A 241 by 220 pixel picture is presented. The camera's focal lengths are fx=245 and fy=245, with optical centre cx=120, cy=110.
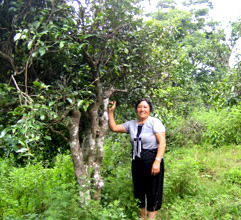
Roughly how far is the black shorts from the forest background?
0.26 metres

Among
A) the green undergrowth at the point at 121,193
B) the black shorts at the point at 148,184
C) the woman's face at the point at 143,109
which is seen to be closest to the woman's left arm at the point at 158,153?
the black shorts at the point at 148,184

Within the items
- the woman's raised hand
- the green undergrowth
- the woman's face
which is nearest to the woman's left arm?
the woman's face

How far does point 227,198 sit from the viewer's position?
13.0 ft

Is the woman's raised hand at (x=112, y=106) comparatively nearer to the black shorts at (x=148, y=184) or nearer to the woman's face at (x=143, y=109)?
the woman's face at (x=143, y=109)

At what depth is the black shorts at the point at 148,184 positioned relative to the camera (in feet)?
11.3

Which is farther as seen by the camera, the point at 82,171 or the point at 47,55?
the point at 82,171

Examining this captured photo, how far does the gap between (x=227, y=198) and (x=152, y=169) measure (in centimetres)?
155

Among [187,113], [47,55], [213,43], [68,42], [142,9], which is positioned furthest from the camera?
[213,43]

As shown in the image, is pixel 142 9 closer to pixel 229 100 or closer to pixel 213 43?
pixel 229 100

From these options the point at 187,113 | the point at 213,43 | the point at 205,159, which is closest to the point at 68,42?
the point at 205,159

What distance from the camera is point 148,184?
347 centimetres

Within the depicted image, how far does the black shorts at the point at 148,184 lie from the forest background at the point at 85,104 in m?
0.26

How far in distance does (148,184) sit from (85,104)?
4.86ft

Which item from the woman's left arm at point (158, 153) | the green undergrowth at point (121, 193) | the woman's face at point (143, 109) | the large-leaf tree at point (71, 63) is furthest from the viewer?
the woman's face at point (143, 109)
